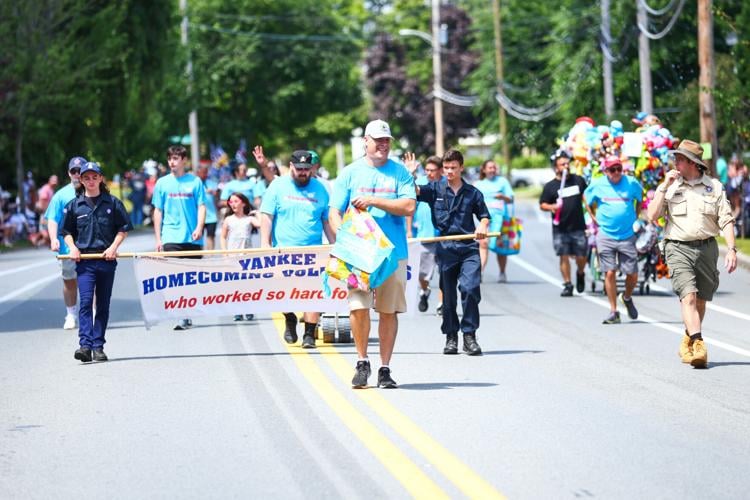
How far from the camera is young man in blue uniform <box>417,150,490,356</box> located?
13.8 m

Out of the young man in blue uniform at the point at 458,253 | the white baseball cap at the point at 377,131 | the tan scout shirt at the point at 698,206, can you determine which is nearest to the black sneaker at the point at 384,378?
the white baseball cap at the point at 377,131

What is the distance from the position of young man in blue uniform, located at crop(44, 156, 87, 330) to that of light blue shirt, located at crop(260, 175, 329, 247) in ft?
5.85

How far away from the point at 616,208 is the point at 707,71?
42.6 ft

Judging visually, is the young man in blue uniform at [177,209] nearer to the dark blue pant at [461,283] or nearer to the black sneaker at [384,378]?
the dark blue pant at [461,283]

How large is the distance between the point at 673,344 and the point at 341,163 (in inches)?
3844

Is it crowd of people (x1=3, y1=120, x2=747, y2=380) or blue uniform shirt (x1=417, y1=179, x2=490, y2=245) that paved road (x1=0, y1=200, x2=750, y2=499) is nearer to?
crowd of people (x1=3, y1=120, x2=747, y2=380)

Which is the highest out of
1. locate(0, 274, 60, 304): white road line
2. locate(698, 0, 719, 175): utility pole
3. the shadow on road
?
locate(698, 0, 719, 175): utility pole

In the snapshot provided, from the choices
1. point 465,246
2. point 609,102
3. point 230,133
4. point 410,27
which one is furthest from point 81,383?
point 410,27

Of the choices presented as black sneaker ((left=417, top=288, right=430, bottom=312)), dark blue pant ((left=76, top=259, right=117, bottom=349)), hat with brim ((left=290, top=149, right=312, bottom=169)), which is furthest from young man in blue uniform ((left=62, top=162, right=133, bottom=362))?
black sneaker ((left=417, top=288, right=430, bottom=312))

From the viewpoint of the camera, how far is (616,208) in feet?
55.4

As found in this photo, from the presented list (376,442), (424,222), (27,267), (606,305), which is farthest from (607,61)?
(376,442)

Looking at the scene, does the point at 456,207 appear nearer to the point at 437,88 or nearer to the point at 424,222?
the point at 424,222

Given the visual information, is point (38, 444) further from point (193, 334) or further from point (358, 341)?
point (193, 334)

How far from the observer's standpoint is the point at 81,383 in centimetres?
1224
